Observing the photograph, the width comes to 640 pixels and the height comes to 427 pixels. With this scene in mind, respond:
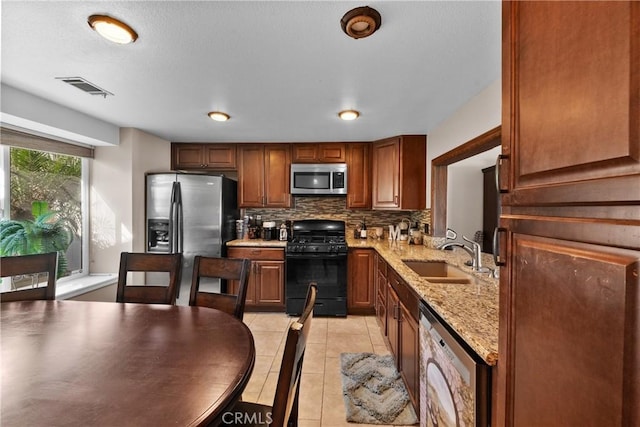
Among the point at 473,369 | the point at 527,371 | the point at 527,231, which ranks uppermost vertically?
the point at 527,231

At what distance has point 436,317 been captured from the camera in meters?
1.34

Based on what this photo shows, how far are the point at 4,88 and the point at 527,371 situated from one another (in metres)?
3.39

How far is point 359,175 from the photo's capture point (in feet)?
12.4

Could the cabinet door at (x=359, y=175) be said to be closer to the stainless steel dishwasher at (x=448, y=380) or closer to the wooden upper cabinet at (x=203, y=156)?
the wooden upper cabinet at (x=203, y=156)

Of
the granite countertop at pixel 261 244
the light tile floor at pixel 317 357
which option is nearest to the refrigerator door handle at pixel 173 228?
the granite countertop at pixel 261 244

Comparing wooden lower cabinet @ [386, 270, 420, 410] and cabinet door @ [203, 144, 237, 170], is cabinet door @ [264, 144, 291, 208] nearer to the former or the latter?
cabinet door @ [203, 144, 237, 170]

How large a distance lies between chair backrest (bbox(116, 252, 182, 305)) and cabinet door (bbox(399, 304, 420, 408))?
5.07 feet

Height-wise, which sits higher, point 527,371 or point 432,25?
point 432,25

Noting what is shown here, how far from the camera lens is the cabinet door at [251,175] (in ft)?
12.5

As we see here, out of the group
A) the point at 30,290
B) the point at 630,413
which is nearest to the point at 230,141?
the point at 30,290

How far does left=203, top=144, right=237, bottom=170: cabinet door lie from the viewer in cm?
383

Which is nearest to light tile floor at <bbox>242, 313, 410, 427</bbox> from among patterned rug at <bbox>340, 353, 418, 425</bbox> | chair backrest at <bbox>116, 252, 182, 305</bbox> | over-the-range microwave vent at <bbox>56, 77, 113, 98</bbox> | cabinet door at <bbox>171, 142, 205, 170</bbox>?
patterned rug at <bbox>340, 353, 418, 425</bbox>

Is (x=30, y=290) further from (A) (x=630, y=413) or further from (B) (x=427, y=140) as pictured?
(B) (x=427, y=140)

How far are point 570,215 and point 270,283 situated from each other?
3.25 m
